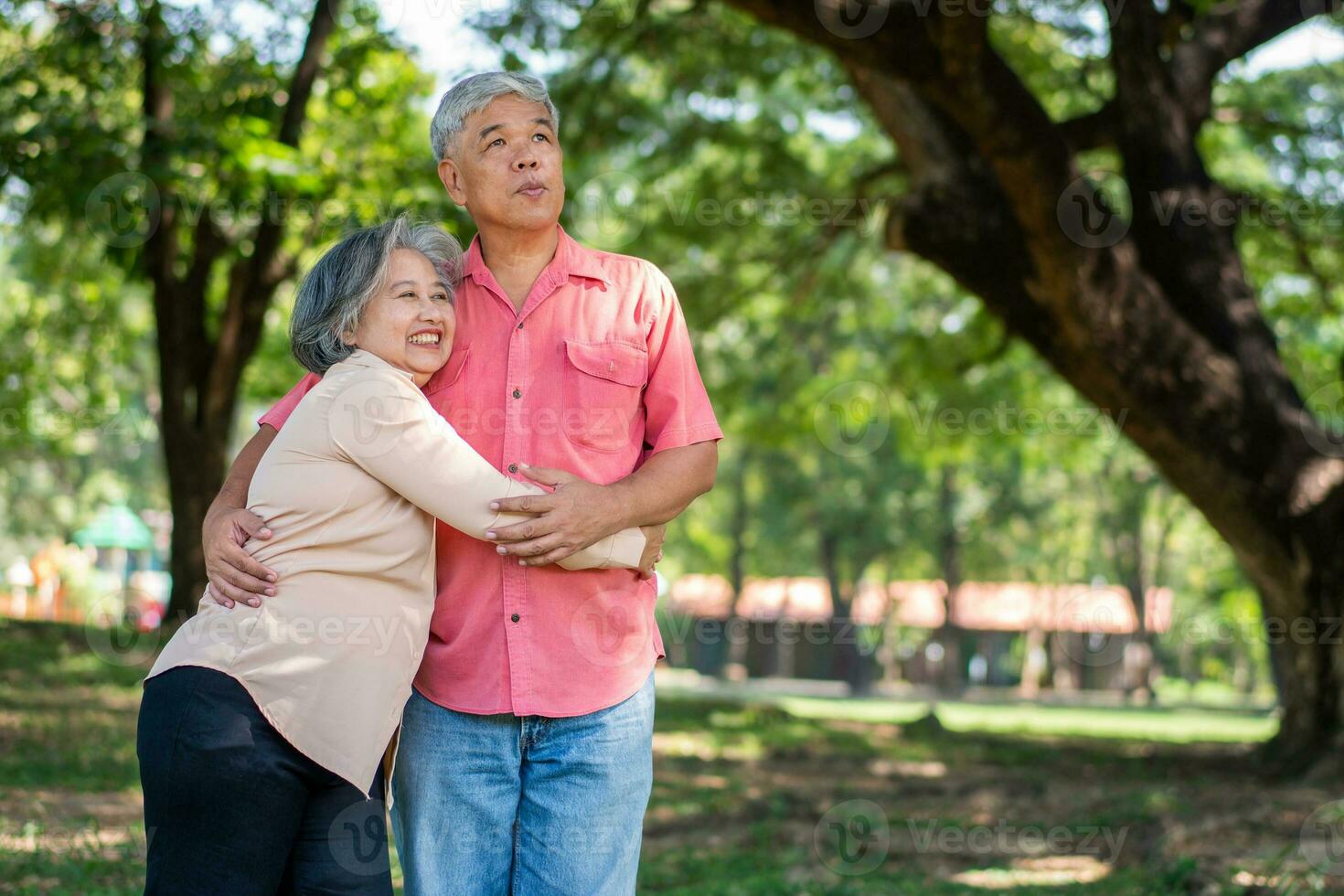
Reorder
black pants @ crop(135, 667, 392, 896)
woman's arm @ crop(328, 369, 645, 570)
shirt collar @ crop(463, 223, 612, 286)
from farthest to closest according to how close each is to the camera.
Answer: shirt collar @ crop(463, 223, 612, 286) → woman's arm @ crop(328, 369, 645, 570) → black pants @ crop(135, 667, 392, 896)

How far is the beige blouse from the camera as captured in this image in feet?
7.98

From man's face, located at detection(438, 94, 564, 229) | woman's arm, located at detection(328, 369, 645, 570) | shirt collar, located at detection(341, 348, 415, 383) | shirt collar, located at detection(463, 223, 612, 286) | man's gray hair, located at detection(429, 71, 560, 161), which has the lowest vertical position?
woman's arm, located at detection(328, 369, 645, 570)

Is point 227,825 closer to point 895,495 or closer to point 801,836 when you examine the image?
point 801,836

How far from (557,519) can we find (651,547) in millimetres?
305

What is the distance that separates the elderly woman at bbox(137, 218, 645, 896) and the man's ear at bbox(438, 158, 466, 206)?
26 cm

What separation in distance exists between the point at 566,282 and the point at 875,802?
6.20 meters

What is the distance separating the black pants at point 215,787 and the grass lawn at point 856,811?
268cm

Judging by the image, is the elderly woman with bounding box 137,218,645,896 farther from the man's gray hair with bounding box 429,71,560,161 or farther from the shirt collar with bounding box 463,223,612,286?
the man's gray hair with bounding box 429,71,560,161

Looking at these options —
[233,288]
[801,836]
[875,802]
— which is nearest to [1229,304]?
[875,802]

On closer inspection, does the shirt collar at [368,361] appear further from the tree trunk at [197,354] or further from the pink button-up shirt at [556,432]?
the tree trunk at [197,354]

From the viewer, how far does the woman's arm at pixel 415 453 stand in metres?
2.54

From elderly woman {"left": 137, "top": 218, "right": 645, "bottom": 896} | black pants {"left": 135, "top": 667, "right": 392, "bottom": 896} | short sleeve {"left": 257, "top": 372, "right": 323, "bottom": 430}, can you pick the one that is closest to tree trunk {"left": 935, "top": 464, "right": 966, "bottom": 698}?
short sleeve {"left": 257, "top": 372, "right": 323, "bottom": 430}

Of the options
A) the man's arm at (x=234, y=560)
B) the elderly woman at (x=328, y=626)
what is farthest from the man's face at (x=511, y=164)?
the man's arm at (x=234, y=560)

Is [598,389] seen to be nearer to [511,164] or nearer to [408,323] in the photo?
[408,323]
